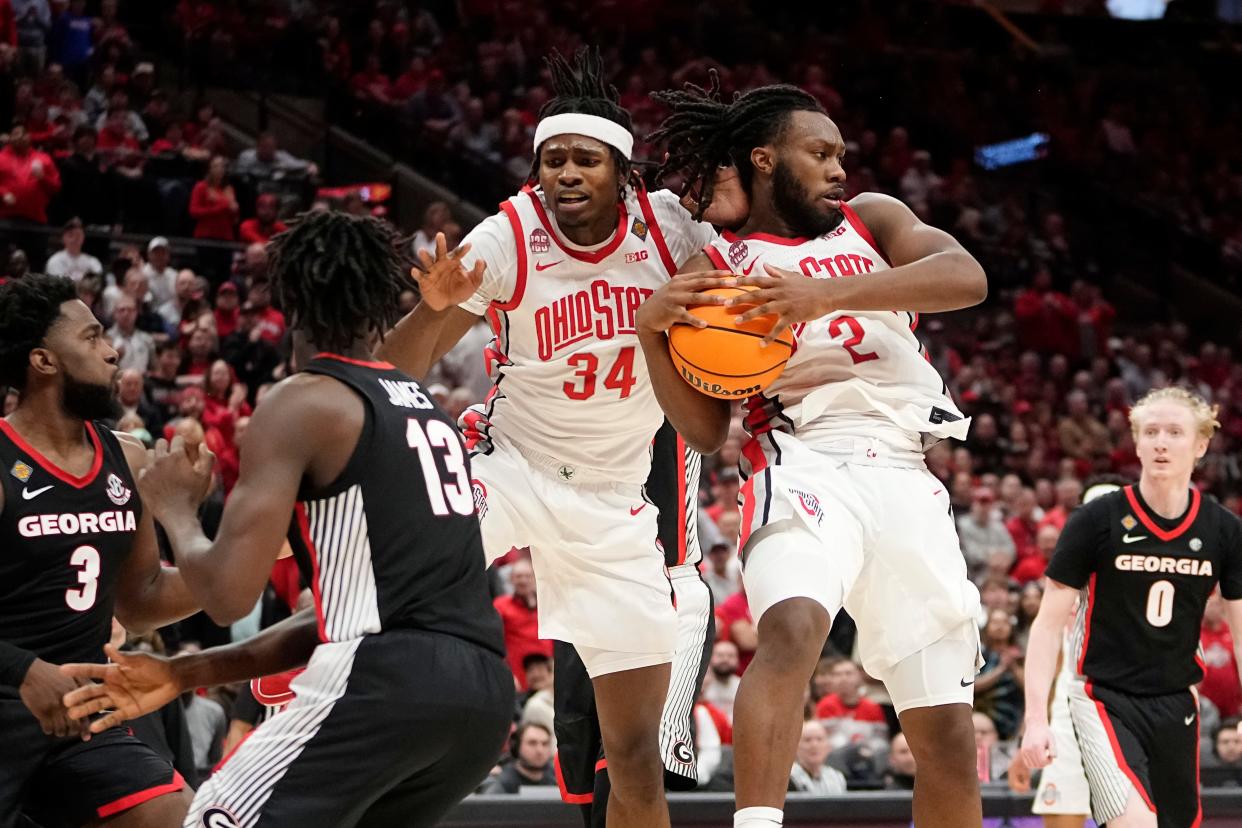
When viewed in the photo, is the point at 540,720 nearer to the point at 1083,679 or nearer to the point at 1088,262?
the point at 1083,679

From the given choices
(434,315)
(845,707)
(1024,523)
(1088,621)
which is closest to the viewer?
(434,315)

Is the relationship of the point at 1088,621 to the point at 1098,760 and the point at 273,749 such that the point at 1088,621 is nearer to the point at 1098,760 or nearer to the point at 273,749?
the point at 1098,760

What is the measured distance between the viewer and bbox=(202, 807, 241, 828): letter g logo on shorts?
349cm

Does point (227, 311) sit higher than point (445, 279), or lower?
lower

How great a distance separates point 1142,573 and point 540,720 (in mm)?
3285

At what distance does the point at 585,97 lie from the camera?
215 inches

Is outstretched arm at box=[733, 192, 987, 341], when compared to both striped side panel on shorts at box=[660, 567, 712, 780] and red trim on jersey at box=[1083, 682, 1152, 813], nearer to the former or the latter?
striped side panel on shorts at box=[660, 567, 712, 780]

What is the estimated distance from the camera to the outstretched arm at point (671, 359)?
176 inches

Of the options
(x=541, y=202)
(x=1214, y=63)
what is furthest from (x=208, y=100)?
(x=1214, y=63)

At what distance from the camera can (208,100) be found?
51.8ft

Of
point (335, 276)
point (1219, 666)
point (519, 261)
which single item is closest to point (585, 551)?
point (519, 261)

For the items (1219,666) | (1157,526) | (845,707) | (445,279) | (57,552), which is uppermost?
(445,279)

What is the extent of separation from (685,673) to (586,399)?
1.17m

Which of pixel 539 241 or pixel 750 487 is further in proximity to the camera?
pixel 539 241
